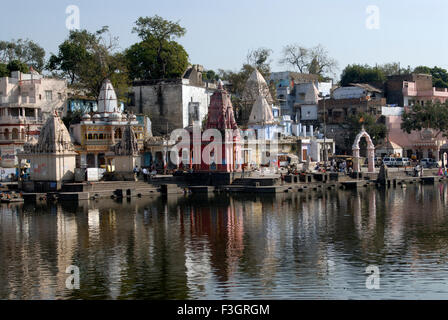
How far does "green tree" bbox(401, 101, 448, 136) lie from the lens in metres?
64.5

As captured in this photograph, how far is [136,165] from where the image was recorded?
162ft

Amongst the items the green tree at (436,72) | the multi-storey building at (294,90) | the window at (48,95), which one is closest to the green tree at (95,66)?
the window at (48,95)

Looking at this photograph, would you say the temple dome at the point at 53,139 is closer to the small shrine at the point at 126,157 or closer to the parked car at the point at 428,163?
the small shrine at the point at 126,157

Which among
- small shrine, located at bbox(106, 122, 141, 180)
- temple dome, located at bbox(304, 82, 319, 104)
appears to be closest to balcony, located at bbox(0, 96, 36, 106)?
small shrine, located at bbox(106, 122, 141, 180)

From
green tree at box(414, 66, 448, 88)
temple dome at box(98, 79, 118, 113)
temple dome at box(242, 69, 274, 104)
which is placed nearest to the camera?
temple dome at box(98, 79, 118, 113)

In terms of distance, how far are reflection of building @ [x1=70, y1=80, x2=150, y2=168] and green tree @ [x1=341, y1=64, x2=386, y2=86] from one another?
39287mm

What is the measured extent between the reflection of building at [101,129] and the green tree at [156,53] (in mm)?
12380

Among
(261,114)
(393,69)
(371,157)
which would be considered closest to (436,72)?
(393,69)

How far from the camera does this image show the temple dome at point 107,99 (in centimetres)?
5631

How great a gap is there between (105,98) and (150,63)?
14600 millimetres

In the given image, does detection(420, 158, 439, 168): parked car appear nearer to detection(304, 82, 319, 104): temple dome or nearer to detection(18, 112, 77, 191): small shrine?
detection(304, 82, 319, 104): temple dome

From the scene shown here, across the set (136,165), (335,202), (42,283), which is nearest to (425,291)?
(42,283)

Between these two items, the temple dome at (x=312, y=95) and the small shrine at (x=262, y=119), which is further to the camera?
the temple dome at (x=312, y=95)
